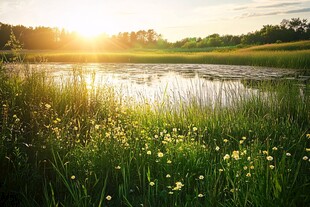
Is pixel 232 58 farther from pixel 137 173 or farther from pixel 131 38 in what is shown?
pixel 131 38

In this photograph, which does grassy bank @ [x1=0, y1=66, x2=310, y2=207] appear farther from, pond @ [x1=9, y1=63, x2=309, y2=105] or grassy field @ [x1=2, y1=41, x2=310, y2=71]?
grassy field @ [x1=2, y1=41, x2=310, y2=71]

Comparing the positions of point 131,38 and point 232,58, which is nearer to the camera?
point 232,58

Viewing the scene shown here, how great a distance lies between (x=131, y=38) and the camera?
87750 mm

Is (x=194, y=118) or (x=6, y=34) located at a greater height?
(x=6, y=34)

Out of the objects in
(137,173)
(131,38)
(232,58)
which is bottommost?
(137,173)

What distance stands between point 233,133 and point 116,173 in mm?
2915

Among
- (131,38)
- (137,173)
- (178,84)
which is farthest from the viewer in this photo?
(131,38)

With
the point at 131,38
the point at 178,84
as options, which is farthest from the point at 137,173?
the point at 131,38

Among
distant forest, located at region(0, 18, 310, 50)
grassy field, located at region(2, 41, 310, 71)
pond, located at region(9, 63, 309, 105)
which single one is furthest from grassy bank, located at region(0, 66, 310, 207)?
distant forest, located at region(0, 18, 310, 50)

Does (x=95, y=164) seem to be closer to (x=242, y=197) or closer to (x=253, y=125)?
(x=242, y=197)

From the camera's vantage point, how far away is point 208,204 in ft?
9.12

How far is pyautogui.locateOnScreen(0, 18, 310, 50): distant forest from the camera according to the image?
48.7m

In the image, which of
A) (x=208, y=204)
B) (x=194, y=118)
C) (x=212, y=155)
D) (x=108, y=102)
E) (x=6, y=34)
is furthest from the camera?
(x=6, y=34)

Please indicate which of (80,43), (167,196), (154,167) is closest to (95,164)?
(154,167)
